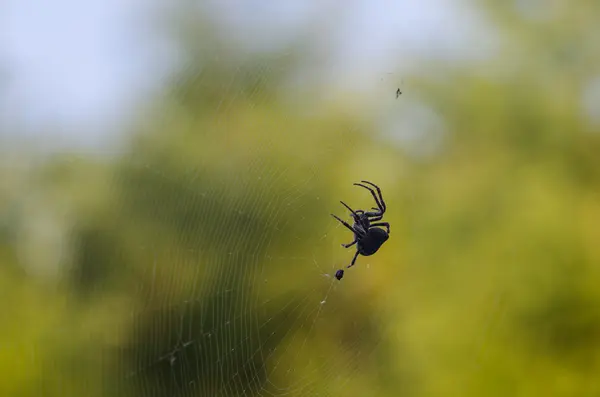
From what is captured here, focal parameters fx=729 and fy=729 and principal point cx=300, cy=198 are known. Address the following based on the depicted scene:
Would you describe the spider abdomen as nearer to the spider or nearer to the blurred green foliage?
the spider

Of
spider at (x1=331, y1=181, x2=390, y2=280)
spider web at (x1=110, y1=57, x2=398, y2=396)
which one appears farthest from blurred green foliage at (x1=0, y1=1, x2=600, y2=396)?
spider at (x1=331, y1=181, x2=390, y2=280)

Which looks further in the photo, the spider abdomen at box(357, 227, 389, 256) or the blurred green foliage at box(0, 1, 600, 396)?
the blurred green foliage at box(0, 1, 600, 396)

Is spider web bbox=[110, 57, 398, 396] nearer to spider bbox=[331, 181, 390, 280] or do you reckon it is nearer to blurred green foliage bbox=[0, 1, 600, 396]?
blurred green foliage bbox=[0, 1, 600, 396]

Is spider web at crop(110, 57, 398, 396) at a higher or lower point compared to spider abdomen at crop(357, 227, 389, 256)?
lower

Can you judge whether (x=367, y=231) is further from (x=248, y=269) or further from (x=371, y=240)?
(x=248, y=269)

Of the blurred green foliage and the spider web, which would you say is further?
the blurred green foliage

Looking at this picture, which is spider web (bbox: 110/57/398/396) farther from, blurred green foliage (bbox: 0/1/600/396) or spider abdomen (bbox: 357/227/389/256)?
spider abdomen (bbox: 357/227/389/256)

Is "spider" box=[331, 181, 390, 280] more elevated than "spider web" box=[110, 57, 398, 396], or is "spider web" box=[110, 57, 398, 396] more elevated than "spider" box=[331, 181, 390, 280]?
"spider" box=[331, 181, 390, 280]

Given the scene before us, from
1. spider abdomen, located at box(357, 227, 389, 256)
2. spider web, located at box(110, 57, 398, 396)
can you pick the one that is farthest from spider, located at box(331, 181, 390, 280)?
spider web, located at box(110, 57, 398, 396)
